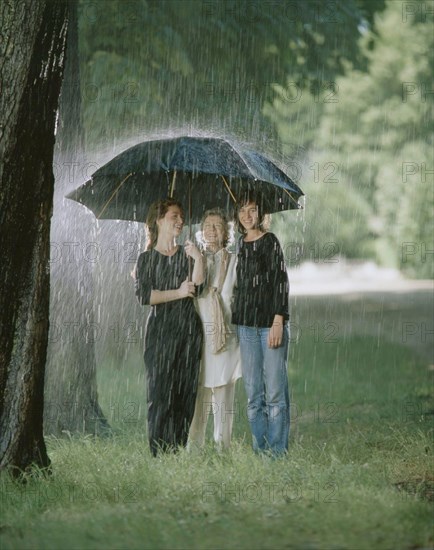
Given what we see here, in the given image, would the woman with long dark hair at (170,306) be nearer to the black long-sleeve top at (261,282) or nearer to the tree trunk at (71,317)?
the black long-sleeve top at (261,282)

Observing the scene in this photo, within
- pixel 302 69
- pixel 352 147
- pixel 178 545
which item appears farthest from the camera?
Answer: pixel 352 147

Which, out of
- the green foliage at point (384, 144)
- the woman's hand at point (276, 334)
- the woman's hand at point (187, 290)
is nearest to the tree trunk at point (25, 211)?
the woman's hand at point (187, 290)

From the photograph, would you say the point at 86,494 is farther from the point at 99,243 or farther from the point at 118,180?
the point at 99,243

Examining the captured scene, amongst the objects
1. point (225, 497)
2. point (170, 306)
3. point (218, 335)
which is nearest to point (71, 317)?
point (170, 306)

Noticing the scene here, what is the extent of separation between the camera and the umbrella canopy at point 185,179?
22.0 ft

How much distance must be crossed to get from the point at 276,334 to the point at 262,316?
0.16 meters

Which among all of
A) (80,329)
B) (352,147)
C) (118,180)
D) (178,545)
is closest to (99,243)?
(80,329)

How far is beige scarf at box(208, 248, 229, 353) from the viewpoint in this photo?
6.80 meters

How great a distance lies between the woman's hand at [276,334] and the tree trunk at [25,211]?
1.54m

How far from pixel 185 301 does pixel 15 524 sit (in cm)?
191

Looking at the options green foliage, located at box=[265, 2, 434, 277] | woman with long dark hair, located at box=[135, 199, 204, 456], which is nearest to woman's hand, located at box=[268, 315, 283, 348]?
woman with long dark hair, located at box=[135, 199, 204, 456]

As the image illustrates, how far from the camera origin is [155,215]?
675 cm

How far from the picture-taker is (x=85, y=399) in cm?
888

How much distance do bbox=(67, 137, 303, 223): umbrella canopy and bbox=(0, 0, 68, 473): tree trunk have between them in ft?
1.76
